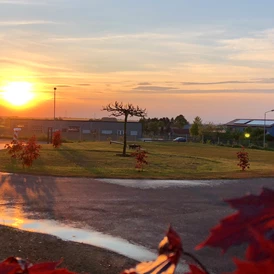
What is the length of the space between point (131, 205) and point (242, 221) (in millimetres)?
9870

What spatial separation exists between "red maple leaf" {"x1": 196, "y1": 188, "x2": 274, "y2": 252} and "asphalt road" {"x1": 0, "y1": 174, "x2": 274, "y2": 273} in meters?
5.73

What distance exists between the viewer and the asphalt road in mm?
7980

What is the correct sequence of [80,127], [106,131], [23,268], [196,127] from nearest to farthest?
[23,268], [80,127], [196,127], [106,131]

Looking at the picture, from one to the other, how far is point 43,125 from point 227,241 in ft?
211

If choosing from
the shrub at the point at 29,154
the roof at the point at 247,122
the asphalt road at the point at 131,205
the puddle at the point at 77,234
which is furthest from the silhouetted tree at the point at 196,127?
the puddle at the point at 77,234

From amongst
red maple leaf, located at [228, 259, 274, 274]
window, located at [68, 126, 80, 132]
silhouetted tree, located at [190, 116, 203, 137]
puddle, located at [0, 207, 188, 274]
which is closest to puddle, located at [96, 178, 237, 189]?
puddle, located at [0, 207, 188, 274]

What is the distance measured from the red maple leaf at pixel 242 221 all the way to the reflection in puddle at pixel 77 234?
6.10 m

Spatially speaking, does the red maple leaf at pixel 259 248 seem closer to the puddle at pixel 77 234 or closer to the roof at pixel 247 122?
the puddle at pixel 77 234

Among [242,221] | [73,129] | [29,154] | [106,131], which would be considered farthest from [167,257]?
[106,131]

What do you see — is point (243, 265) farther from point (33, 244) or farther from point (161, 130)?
point (161, 130)

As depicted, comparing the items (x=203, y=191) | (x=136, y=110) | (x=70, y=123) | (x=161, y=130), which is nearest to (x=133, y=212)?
(x=203, y=191)

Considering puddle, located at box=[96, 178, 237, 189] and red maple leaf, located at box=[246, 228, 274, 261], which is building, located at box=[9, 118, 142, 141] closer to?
puddle, located at box=[96, 178, 237, 189]

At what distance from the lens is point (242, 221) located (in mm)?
575

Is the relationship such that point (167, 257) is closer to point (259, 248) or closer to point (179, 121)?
point (259, 248)
